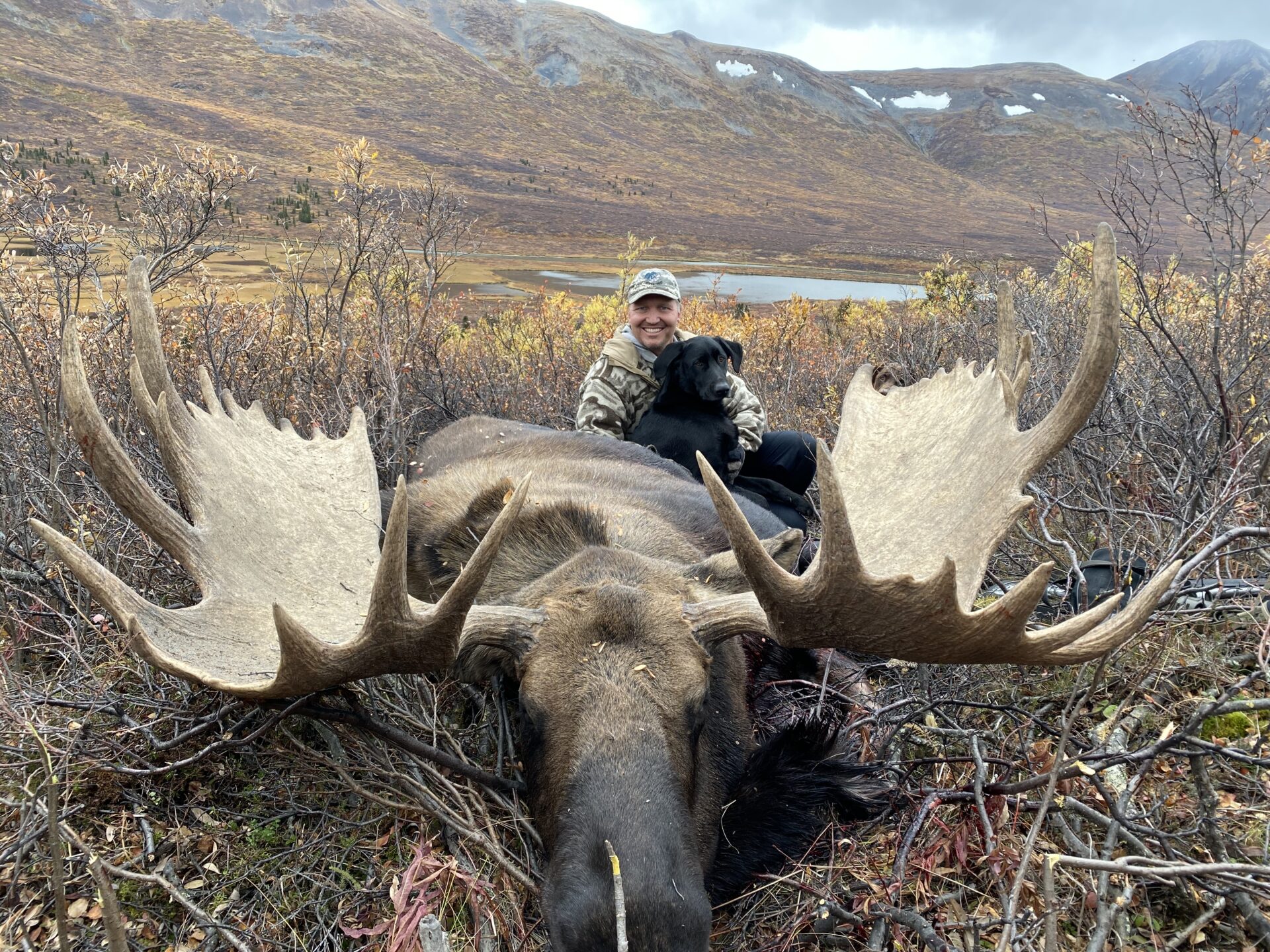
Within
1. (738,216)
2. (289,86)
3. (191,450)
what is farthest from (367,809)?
(289,86)

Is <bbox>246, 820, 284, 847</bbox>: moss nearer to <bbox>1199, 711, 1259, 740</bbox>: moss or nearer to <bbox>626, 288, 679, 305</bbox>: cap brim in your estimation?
<bbox>1199, 711, 1259, 740</bbox>: moss

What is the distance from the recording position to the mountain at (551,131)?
7744 centimetres

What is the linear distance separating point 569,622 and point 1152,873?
152cm

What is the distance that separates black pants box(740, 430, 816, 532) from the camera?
575 centimetres

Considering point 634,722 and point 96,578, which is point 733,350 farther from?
point 96,578

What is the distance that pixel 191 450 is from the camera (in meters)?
3.01

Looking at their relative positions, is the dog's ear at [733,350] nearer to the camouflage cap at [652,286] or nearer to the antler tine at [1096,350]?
the camouflage cap at [652,286]

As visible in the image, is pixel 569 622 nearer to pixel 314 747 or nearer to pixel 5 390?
pixel 314 747

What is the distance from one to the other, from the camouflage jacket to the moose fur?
2.28 m

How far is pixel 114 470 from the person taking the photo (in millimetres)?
2279

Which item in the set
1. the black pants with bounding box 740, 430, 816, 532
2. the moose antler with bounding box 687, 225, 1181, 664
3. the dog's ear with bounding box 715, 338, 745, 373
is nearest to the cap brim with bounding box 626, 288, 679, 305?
the dog's ear with bounding box 715, 338, 745, 373

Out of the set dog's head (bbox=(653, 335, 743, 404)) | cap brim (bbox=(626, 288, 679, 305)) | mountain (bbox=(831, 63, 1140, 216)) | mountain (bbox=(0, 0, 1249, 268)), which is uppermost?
mountain (bbox=(831, 63, 1140, 216))

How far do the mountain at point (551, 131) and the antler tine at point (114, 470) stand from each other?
168 feet

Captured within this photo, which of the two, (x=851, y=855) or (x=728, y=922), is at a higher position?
(x=851, y=855)
